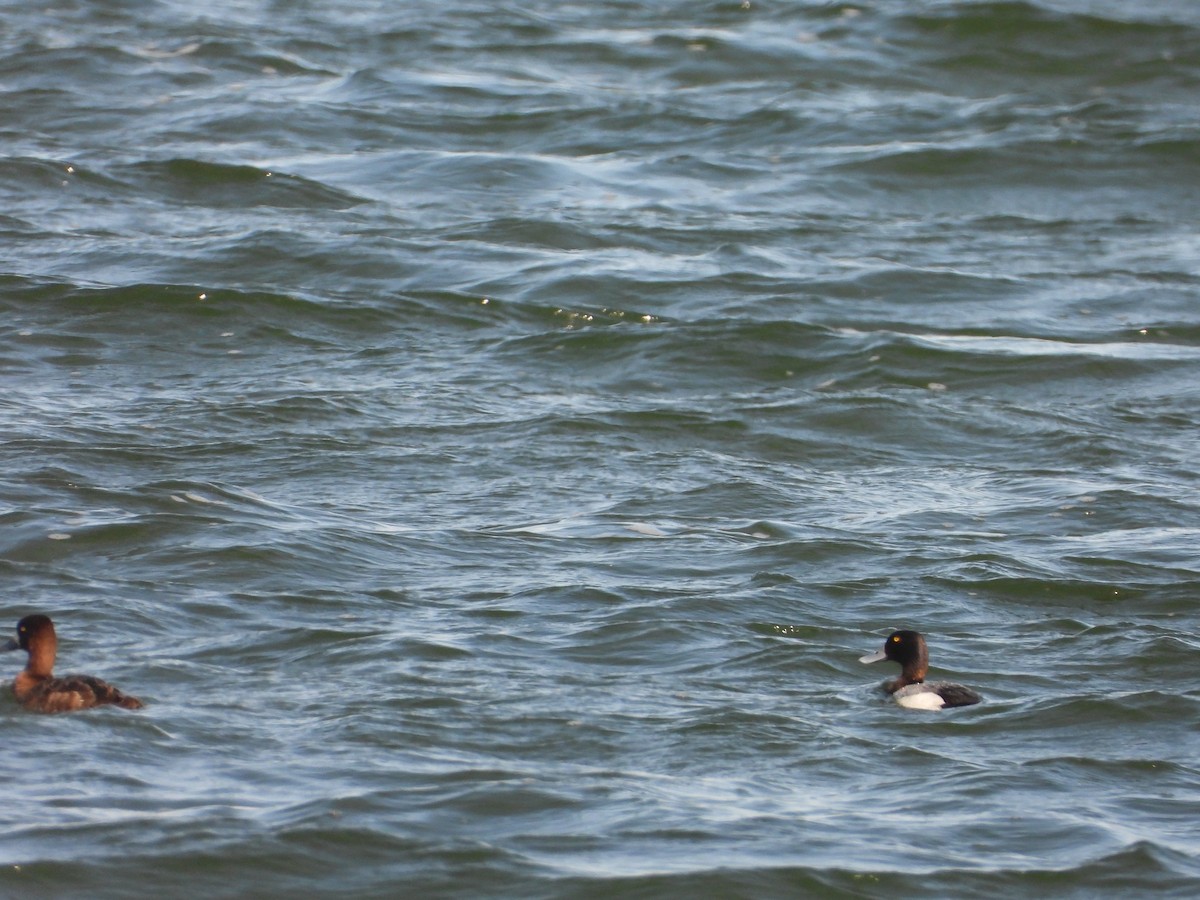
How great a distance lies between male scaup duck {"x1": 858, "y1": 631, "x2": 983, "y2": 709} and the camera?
26.1ft

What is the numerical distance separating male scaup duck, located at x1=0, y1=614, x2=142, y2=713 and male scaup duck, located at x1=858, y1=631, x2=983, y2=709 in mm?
2957

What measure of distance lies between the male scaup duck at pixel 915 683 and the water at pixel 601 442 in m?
0.12

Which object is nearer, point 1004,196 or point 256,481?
point 256,481

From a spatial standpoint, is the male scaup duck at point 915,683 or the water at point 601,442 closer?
the water at point 601,442

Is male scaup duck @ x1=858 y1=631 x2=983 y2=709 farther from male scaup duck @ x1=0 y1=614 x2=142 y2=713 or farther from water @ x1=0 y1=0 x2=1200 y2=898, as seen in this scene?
male scaup duck @ x1=0 y1=614 x2=142 y2=713

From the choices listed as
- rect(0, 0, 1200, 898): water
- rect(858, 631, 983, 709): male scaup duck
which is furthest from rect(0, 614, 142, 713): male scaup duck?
rect(858, 631, 983, 709): male scaup duck

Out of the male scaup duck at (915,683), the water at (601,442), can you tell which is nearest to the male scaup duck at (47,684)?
the water at (601,442)

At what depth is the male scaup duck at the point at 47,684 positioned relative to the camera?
739 centimetres

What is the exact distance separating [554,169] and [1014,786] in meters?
11.0

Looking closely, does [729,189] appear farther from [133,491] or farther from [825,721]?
[825,721]

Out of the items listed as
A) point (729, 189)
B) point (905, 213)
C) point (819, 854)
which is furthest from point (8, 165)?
point (819, 854)

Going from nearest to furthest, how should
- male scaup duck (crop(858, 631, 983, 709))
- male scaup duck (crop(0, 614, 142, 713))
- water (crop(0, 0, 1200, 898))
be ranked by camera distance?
1. water (crop(0, 0, 1200, 898))
2. male scaup duck (crop(0, 614, 142, 713))
3. male scaup duck (crop(858, 631, 983, 709))

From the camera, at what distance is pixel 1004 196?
58.4 feet

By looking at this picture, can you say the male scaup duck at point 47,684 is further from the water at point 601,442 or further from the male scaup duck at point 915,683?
the male scaup duck at point 915,683
